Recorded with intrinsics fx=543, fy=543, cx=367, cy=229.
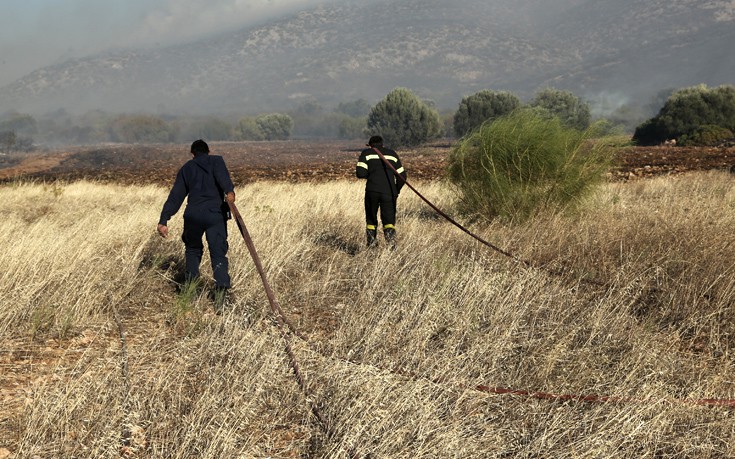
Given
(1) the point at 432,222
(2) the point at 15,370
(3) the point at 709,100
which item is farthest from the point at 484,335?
(3) the point at 709,100

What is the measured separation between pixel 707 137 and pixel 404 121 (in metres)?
35.8

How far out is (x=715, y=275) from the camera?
207 inches

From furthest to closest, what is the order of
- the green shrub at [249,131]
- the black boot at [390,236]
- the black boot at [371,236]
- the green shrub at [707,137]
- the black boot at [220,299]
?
the green shrub at [249,131] < the green shrub at [707,137] < the black boot at [371,236] < the black boot at [390,236] < the black boot at [220,299]

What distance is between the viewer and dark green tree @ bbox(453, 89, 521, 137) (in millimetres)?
59281

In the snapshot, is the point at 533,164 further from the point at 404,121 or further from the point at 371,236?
the point at 404,121

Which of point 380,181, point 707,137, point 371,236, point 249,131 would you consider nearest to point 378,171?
point 380,181

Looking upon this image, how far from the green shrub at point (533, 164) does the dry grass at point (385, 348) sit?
51.4 inches

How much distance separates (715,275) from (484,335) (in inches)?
105

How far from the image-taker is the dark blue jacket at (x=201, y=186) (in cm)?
548

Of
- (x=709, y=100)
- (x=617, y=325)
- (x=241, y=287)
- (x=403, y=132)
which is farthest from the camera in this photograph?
(x=403, y=132)

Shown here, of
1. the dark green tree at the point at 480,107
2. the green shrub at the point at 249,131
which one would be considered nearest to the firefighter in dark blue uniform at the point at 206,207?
the dark green tree at the point at 480,107

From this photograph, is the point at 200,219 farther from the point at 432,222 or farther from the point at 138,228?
the point at 432,222

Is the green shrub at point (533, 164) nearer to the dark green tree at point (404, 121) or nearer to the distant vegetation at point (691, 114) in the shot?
the distant vegetation at point (691, 114)

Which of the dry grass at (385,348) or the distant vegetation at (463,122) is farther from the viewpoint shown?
the distant vegetation at (463,122)
